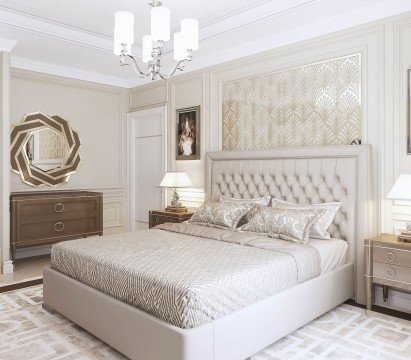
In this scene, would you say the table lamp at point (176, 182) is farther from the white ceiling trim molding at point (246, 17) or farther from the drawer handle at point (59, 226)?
the white ceiling trim molding at point (246, 17)

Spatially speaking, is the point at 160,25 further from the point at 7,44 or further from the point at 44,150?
the point at 44,150

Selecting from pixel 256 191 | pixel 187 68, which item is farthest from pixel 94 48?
pixel 256 191

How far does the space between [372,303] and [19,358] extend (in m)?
2.78

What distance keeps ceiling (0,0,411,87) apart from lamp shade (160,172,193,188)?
1.49 metres

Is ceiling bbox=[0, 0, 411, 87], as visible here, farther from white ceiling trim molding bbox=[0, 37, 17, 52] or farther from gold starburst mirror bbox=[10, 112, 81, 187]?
gold starburst mirror bbox=[10, 112, 81, 187]

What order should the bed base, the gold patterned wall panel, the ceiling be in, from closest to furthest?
the bed base
the ceiling
the gold patterned wall panel

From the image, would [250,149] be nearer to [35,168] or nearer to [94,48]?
[94,48]

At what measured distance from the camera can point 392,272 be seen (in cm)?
292

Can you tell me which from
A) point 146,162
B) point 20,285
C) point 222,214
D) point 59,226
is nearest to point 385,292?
point 222,214

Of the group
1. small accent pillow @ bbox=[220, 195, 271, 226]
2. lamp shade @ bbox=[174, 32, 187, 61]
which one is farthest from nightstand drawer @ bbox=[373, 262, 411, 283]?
lamp shade @ bbox=[174, 32, 187, 61]

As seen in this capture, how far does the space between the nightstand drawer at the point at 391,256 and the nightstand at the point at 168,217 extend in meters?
2.28

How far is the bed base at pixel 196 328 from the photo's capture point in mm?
1977

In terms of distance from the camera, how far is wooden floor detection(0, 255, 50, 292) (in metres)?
3.99

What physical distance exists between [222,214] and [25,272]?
2485 mm
